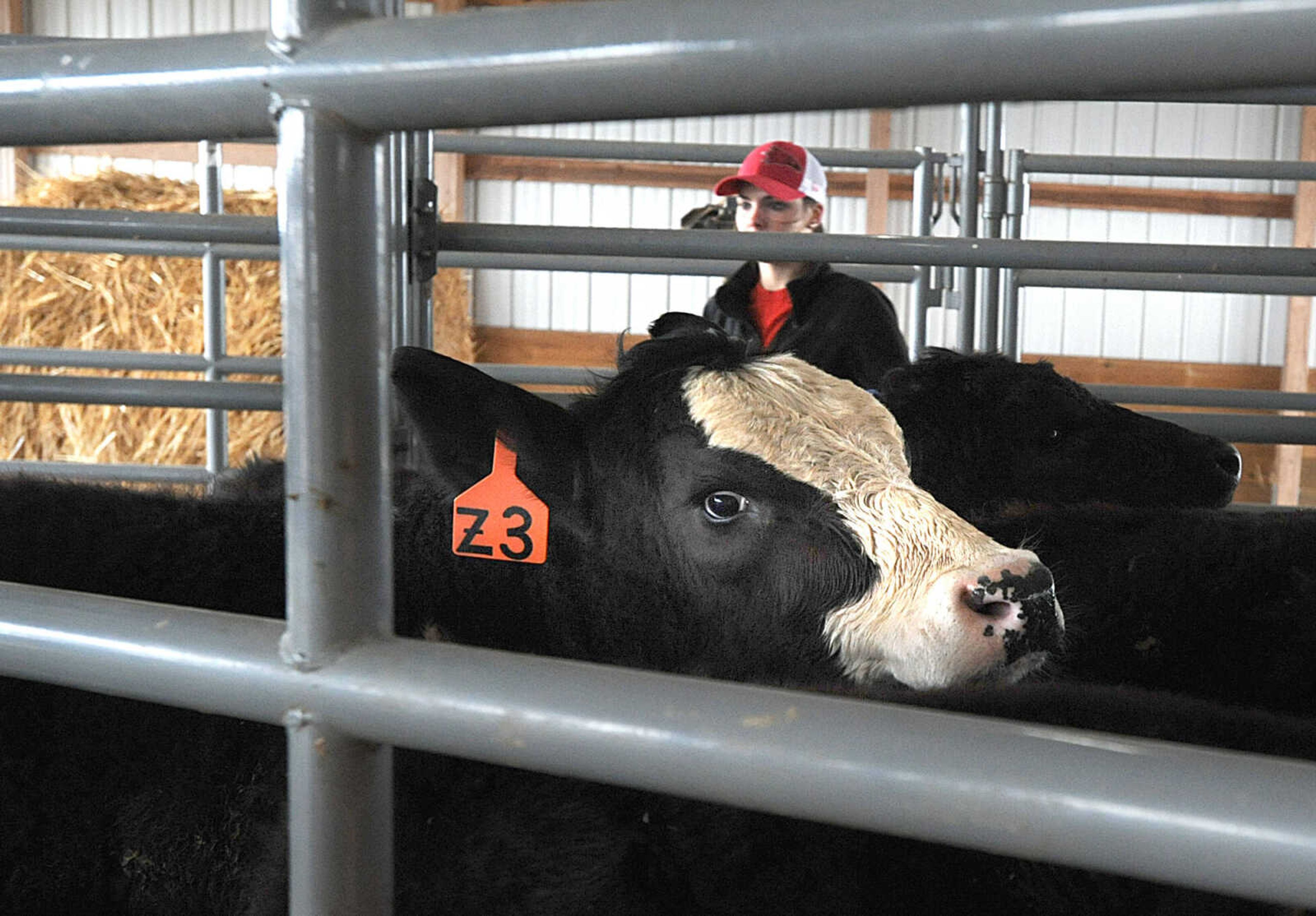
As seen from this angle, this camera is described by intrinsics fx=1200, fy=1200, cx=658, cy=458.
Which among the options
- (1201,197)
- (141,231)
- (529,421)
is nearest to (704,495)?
(529,421)

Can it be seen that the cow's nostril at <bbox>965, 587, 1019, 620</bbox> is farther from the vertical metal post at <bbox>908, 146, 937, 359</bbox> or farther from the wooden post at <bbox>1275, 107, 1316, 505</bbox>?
the wooden post at <bbox>1275, 107, 1316, 505</bbox>

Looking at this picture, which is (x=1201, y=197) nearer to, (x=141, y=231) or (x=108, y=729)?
(x=141, y=231)

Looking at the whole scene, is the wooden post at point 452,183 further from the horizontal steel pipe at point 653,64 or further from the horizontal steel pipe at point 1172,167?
the horizontal steel pipe at point 653,64

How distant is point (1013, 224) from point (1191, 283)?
3.65ft

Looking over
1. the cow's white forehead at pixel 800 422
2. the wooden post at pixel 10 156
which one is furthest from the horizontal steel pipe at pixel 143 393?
the wooden post at pixel 10 156

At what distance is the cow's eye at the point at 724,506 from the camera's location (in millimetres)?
1947

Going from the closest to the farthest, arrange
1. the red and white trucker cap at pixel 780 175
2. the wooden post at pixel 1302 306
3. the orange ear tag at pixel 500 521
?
the orange ear tag at pixel 500 521, the red and white trucker cap at pixel 780 175, the wooden post at pixel 1302 306

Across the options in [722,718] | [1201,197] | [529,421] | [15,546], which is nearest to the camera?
[722,718]

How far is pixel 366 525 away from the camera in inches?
27.6

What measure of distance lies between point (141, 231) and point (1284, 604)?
2421mm

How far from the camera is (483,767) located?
1064 mm

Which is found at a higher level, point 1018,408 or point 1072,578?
point 1018,408

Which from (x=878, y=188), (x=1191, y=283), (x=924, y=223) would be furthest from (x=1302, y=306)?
(x=1191, y=283)

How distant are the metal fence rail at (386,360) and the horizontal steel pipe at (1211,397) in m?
2.96
